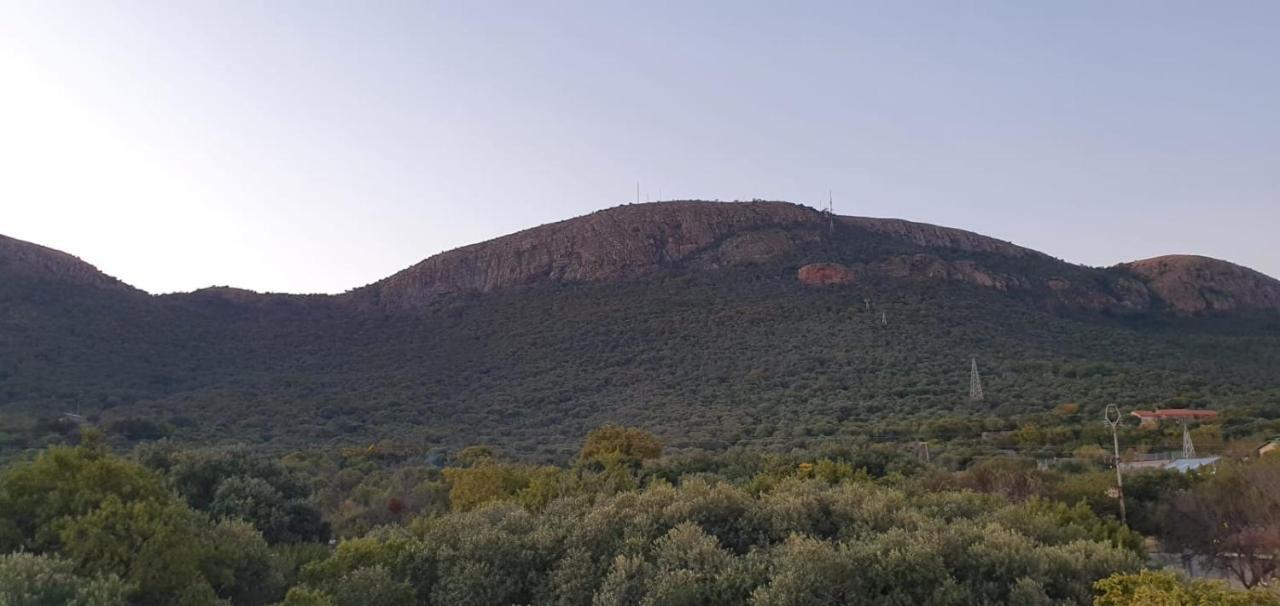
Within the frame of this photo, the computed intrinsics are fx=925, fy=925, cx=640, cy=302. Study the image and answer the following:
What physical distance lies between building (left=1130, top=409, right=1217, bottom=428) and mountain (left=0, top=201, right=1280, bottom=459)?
4.39 feet

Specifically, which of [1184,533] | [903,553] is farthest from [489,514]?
[1184,533]

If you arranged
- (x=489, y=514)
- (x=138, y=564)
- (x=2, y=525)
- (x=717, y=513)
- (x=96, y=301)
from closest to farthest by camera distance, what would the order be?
(x=138, y=564) → (x=2, y=525) → (x=717, y=513) → (x=489, y=514) → (x=96, y=301)

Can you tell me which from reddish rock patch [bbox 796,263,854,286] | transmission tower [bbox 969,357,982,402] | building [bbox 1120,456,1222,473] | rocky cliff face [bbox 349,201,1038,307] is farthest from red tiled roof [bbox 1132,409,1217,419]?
rocky cliff face [bbox 349,201,1038,307]

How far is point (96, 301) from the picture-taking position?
4816 cm

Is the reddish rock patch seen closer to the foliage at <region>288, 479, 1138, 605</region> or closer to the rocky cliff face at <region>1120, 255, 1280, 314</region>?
the rocky cliff face at <region>1120, 255, 1280, 314</region>

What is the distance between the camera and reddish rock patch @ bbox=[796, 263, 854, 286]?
177 ft

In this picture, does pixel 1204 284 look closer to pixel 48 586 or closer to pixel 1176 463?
pixel 1176 463

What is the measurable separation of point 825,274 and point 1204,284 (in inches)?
1180

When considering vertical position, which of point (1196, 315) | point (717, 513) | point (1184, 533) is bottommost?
point (1184, 533)

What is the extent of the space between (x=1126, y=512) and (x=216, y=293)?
5553 cm

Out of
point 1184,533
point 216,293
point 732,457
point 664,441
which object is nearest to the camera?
point 1184,533

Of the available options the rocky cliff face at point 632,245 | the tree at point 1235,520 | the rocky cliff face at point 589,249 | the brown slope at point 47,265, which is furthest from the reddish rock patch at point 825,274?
the brown slope at point 47,265

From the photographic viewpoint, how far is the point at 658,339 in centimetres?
4897

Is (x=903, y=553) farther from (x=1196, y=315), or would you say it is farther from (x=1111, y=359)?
(x=1196, y=315)
